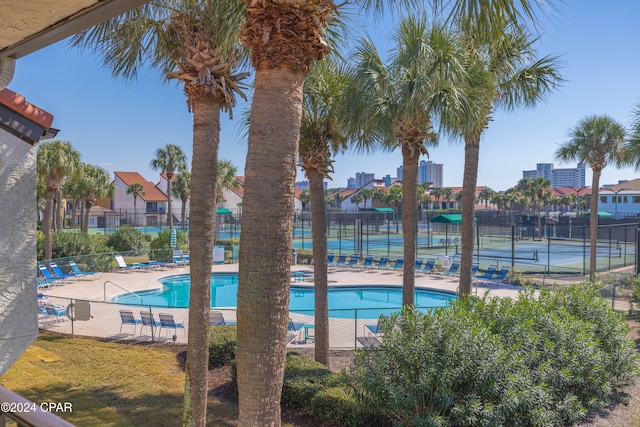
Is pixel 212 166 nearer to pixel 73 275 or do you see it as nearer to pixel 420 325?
pixel 420 325

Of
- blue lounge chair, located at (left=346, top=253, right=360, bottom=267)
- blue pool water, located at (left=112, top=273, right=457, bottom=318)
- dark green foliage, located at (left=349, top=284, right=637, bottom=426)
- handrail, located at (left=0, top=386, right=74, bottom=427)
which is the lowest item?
blue pool water, located at (left=112, top=273, right=457, bottom=318)

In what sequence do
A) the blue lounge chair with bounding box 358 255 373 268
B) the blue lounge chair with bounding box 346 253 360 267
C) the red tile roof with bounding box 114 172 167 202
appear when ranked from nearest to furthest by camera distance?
the blue lounge chair with bounding box 358 255 373 268
the blue lounge chair with bounding box 346 253 360 267
the red tile roof with bounding box 114 172 167 202

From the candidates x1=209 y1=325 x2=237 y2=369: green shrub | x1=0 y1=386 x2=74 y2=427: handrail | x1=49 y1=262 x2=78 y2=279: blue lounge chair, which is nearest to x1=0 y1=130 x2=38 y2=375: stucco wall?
x1=0 y1=386 x2=74 y2=427: handrail

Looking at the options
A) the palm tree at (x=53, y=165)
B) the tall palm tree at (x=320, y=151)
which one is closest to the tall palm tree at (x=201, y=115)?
the tall palm tree at (x=320, y=151)

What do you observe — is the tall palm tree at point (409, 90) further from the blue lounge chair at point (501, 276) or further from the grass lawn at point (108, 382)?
the blue lounge chair at point (501, 276)

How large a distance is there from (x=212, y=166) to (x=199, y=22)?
2.16m

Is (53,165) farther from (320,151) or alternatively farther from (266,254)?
(266,254)

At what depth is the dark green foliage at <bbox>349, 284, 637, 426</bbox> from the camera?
627 cm

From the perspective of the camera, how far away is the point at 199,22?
23.5 feet

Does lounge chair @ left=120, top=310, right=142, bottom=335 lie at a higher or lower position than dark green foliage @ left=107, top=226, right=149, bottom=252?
lower

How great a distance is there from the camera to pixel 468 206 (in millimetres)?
12211

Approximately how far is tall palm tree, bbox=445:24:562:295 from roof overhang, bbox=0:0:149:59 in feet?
29.1

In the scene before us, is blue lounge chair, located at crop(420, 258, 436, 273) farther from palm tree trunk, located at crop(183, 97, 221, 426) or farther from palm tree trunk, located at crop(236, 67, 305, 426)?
palm tree trunk, located at crop(236, 67, 305, 426)

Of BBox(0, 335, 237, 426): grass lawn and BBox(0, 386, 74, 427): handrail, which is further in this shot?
BBox(0, 335, 237, 426): grass lawn
